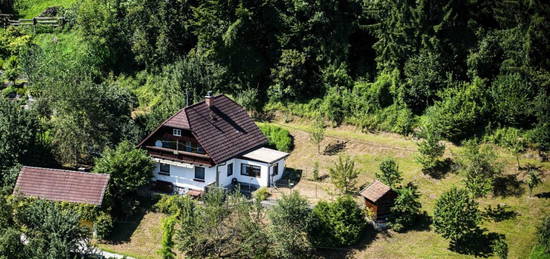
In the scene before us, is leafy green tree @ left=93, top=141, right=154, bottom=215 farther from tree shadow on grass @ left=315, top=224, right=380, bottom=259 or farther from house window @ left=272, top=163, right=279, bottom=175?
tree shadow on grass @ left=315, top=224, right=380, bottom=259

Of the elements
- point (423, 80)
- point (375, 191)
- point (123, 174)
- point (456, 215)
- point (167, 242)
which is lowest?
point (167, 242)

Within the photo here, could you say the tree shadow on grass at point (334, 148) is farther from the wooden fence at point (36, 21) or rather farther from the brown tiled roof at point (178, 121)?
the wooden fence at point (36, 21)

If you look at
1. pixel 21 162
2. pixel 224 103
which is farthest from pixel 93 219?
pixel 224 103

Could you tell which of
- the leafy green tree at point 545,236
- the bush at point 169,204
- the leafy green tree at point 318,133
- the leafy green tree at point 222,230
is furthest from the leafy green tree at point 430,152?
the bush at point 169,204

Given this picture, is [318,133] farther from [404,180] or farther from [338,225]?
[338,225]

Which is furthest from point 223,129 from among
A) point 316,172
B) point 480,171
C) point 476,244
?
point 476,244

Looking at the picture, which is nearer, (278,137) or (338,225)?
(338,225)
